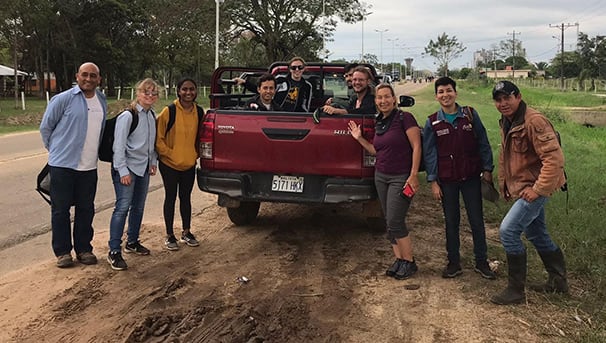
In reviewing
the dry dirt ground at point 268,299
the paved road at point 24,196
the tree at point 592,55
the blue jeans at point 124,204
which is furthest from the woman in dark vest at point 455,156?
the tree at point 592,55

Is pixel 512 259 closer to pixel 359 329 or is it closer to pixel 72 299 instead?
pixel 359 329

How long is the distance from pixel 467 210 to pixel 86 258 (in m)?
3.52

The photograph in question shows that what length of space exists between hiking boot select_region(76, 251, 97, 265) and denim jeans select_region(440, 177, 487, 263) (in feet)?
10.7

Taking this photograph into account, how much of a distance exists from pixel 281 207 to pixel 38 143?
10002 millimetres

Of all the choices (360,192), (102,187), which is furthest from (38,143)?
(360,192)

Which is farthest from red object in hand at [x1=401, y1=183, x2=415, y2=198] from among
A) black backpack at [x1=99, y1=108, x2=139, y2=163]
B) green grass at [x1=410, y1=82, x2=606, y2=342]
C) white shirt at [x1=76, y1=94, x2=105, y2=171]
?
white shirt at [x1=76, y1=94, x2=105, y2=171]

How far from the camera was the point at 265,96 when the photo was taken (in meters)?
6.14

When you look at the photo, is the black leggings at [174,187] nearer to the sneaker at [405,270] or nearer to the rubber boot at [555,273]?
the sneaker at [405,270]

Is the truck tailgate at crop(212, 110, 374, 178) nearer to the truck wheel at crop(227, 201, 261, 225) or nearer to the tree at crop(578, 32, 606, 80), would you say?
the truck wheel at crop(227, 201, 261, 225)

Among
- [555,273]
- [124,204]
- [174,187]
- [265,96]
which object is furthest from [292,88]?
[555,273]

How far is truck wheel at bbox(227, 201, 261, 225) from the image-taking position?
6.66 m

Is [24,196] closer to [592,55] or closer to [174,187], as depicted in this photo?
[174,187]

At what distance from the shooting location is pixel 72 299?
4.35 metres

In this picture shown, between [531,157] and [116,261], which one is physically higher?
[531,157]
